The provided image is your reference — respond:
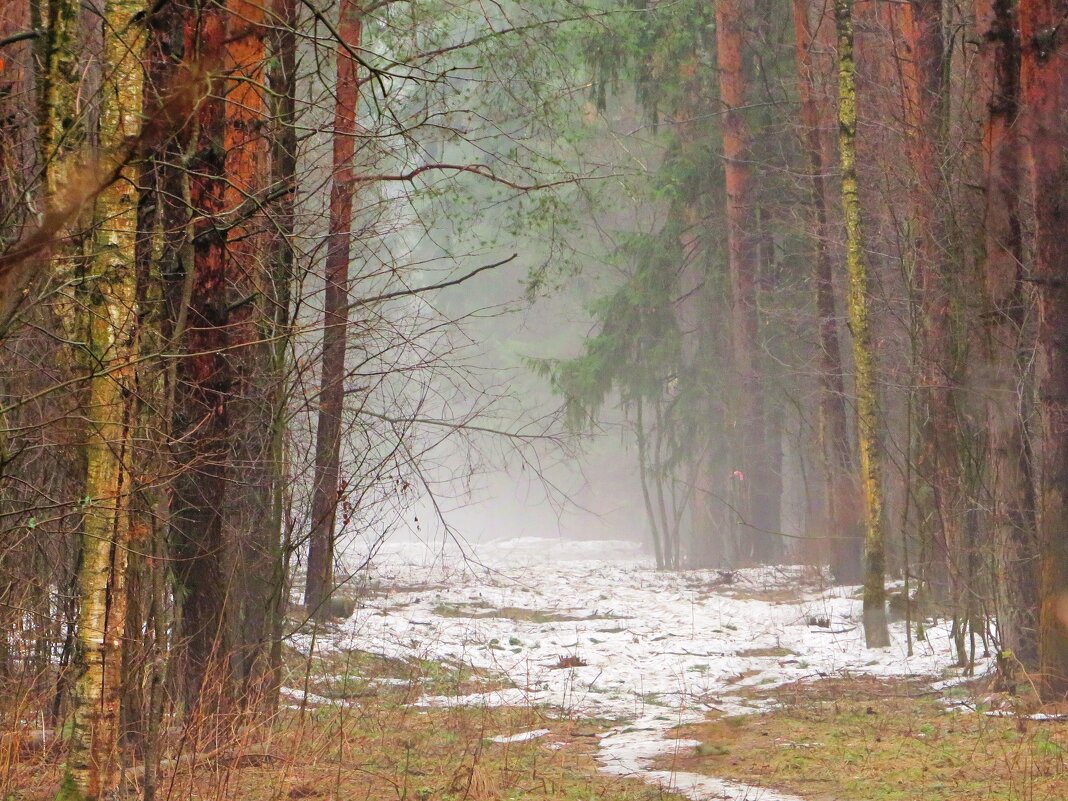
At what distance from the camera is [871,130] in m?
13.8

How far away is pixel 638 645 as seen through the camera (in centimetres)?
1220

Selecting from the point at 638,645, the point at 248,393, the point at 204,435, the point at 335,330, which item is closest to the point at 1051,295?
the point at 335,330

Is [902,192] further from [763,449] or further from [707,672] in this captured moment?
[763,449]

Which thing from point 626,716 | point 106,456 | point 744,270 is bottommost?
point 626,716

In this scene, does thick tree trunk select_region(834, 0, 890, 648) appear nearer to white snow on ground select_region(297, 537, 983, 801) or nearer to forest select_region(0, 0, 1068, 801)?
forest select_region(0, 0, 1068, 801)

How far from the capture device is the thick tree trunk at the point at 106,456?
4199mm

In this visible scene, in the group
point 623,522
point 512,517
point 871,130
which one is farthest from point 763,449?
point 512,517

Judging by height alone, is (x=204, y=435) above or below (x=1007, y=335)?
below

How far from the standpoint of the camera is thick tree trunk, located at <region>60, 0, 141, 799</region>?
4199mm

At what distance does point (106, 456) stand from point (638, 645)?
8796 mm

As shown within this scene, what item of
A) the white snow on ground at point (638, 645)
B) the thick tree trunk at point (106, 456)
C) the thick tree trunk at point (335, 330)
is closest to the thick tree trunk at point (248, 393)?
the thick tree trunk at point (335, 330)

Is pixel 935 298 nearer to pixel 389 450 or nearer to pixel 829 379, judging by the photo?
pixel 829 379

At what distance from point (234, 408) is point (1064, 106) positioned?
6115mm

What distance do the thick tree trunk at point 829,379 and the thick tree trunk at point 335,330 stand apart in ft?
18.2
